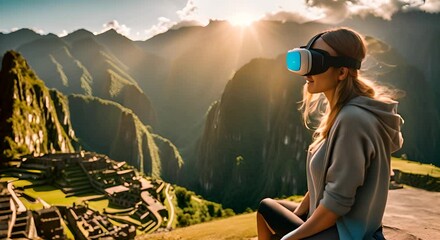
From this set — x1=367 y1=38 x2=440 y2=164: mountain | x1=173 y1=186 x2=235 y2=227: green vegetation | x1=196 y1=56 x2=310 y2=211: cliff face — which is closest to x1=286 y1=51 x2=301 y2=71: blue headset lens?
x1=173 y1=186 x2=235 y2=227: green vegetation

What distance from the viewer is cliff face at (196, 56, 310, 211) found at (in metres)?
112

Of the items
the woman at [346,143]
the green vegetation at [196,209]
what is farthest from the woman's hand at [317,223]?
the green vegetation at [196,209]

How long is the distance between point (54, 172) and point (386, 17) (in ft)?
645

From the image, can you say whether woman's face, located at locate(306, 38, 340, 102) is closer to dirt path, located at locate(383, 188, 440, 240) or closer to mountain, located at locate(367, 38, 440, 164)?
dirt path, located at locate(383, 188, 440, 240)

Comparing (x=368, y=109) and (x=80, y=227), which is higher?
(x=368, y=109)

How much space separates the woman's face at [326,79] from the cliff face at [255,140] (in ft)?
345

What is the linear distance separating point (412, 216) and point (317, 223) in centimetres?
373

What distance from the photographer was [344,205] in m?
2.33

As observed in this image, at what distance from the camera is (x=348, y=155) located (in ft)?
7.46

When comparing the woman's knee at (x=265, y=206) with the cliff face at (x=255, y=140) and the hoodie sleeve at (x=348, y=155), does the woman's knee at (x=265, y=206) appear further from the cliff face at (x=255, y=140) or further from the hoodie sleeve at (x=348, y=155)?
the cliff face at (x=255, y=140)

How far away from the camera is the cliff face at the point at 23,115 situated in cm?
7462

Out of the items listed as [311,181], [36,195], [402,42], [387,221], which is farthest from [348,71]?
[402,42]

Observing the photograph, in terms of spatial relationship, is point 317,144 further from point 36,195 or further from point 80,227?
point 36,195

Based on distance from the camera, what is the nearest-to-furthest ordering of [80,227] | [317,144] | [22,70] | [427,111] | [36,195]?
[317,144], [80,227], [36,195], [22,70], [427,111]
